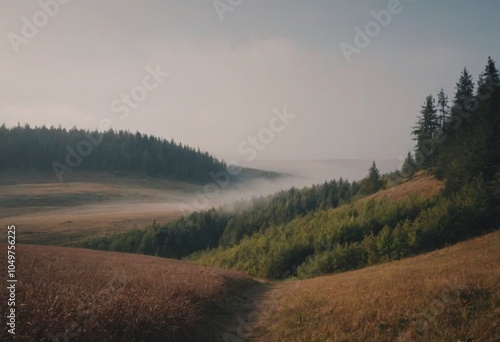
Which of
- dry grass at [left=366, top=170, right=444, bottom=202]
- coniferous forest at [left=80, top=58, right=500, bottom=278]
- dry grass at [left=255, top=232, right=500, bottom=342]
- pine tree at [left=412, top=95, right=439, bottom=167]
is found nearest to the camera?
dry grass at [left=255, top=232, right=500, bottom=342]

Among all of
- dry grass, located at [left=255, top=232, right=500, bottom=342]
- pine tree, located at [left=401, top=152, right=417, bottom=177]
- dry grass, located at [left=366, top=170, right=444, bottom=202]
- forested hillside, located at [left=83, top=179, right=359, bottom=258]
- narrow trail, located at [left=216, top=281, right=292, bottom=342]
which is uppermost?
pine tree, located at [left=401, top=152, right=417, bottom=177]

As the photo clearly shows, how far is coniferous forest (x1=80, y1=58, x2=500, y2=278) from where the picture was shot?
34750 mm

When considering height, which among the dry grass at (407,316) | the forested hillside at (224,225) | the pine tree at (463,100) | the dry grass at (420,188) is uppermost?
the pine tree at (463,100)

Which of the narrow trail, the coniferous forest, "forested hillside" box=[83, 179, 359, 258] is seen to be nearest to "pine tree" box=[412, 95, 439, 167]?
the coniferous forest

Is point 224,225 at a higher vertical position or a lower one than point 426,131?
lower

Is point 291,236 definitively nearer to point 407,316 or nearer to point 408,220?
point 408,220

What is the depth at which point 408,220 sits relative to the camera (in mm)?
36969

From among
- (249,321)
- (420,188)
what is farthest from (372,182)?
(249,321)

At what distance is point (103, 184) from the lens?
16738 cm

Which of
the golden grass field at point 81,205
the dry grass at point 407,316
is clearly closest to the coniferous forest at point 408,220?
the golden grass field at point 81,205

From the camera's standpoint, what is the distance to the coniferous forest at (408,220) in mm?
34750

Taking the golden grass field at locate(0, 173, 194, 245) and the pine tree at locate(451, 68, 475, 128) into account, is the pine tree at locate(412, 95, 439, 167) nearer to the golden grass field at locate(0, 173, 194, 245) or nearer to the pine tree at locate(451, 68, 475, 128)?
the pine tree at locate(451, 68, 475, 128)

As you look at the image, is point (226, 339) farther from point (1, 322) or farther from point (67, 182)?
point (67, 182)

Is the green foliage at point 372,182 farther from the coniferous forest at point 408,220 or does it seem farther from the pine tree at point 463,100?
the pine tree at point 463,100
